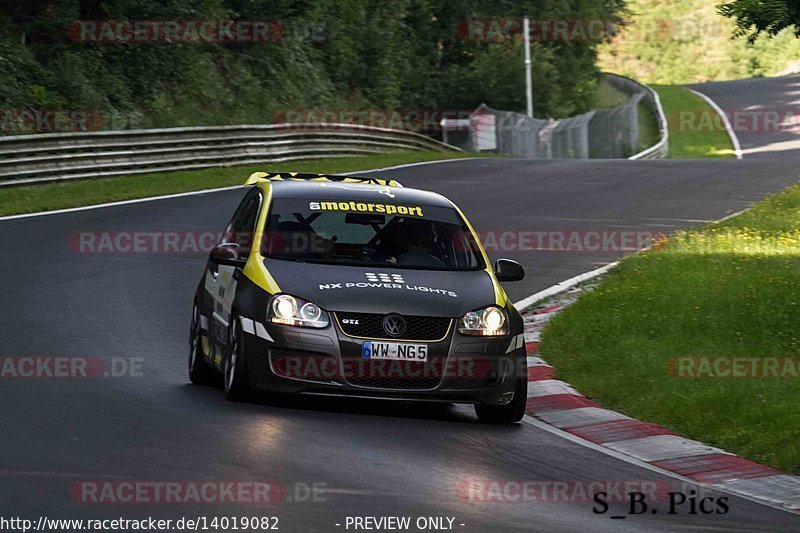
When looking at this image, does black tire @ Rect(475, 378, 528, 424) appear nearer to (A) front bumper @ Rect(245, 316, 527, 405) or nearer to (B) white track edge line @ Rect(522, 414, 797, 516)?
(B) white track edge line @ Rect(522, 414, 797, 516)

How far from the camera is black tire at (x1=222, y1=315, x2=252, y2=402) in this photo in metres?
9.58

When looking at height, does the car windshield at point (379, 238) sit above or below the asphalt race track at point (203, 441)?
above

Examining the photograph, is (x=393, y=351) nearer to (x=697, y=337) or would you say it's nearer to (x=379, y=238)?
(x=379, y=238)

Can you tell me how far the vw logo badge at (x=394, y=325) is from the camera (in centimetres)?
942

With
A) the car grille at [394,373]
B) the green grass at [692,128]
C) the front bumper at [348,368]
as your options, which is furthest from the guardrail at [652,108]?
the car grille at [394,373]

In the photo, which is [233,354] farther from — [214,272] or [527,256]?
[527,256]

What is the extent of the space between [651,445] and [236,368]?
2.77 m

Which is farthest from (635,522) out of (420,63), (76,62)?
(420,63)

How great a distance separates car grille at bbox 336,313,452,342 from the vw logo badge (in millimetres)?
21

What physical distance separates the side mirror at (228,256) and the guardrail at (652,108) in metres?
39.8

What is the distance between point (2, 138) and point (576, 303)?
14.1 meters

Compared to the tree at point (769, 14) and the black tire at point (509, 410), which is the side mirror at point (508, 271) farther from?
the tree at point (769, 14)

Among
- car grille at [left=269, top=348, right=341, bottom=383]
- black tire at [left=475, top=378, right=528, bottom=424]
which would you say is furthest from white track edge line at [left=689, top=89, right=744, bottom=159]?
car grille at [left=269, top=348, right=341, bottom=383]

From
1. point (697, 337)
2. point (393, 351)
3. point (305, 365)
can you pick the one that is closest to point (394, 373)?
point (393, 351)
